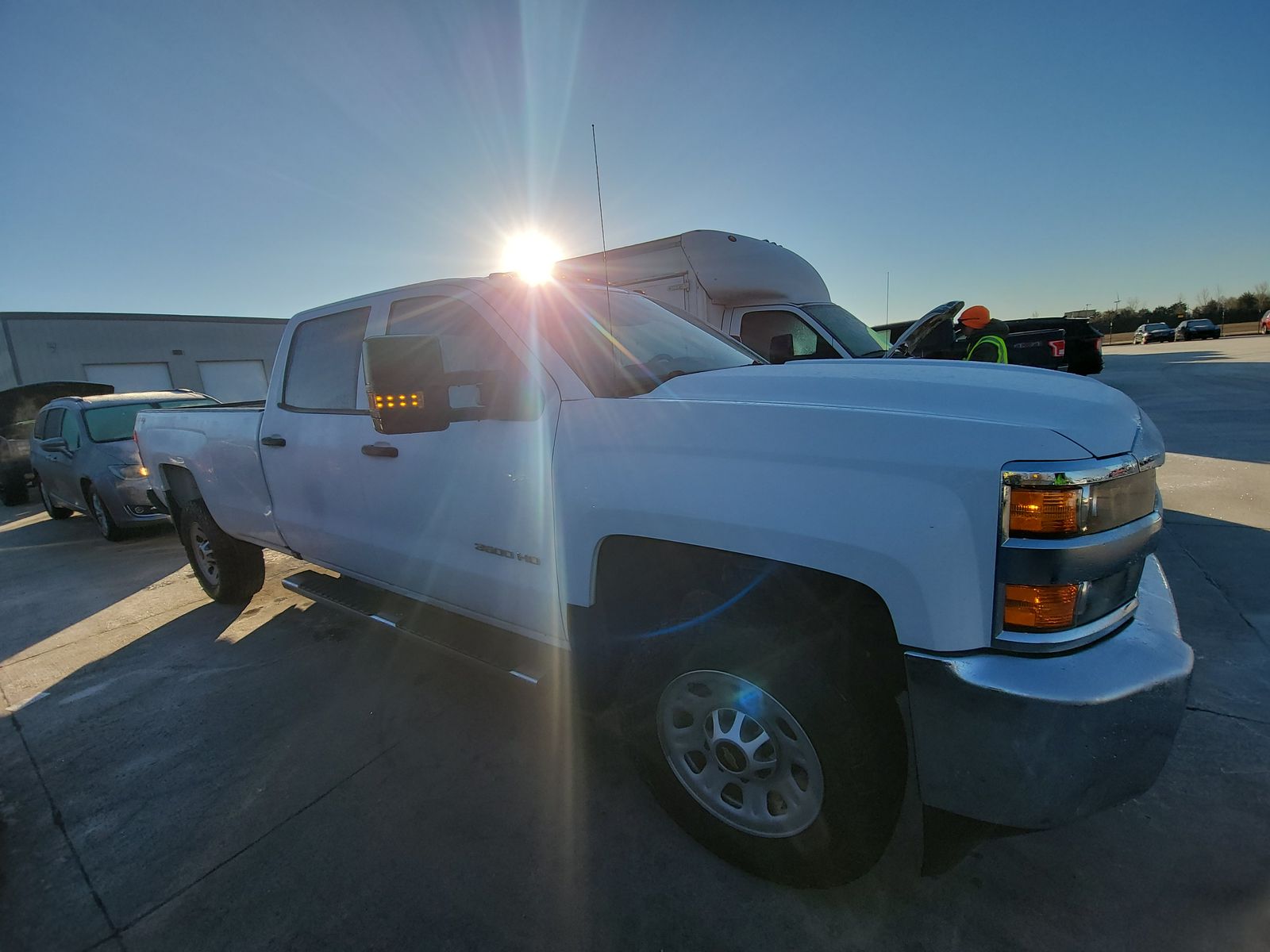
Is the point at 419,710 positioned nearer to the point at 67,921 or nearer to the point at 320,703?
the point at 320,703

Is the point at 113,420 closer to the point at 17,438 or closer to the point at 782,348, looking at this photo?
the point at 17,438

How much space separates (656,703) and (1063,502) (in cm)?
132

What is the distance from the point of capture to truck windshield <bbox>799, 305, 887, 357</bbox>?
263 inches

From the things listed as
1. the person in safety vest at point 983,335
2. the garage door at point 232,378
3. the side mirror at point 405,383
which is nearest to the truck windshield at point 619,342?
the side mirror at point 405,383

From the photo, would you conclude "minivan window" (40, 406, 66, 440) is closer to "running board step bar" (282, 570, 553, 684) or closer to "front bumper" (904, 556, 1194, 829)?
"running board step bar" (282, 570, 553, 684)

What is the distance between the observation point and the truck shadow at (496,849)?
67.1 inches

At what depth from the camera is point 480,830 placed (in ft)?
Answer: 7.06

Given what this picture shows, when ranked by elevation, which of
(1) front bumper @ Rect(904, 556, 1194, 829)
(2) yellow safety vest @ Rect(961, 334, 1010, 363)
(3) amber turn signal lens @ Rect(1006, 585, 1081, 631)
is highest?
(2) yellow safety vest @ Rect(961, 334, 1010, 363)

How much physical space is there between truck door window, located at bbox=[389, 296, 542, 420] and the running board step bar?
3.51ft

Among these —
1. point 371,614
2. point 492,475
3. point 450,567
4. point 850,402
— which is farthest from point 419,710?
point 850,402

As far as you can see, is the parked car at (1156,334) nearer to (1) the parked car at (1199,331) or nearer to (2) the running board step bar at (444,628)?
(1) the parked car at (1199,331)

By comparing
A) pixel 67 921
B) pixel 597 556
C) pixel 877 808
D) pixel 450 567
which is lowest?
pixel 67 921

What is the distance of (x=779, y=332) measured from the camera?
23.2ft

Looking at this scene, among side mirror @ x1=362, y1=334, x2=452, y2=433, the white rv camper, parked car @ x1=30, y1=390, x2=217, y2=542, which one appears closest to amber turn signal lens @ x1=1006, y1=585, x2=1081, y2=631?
side mirror @ x1=362, y1=334, x2=452, y2=433
